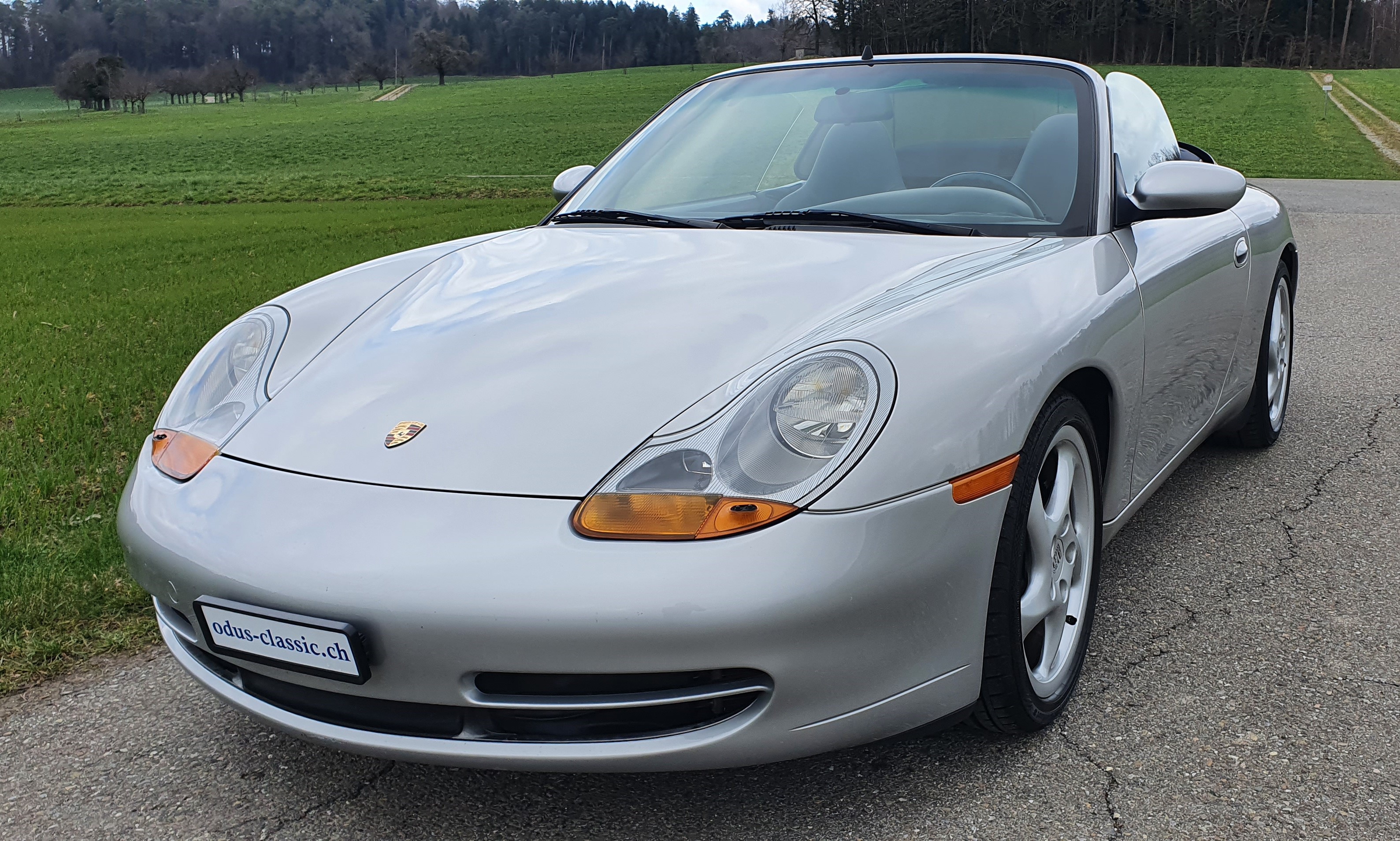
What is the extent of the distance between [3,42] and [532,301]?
5675 inches

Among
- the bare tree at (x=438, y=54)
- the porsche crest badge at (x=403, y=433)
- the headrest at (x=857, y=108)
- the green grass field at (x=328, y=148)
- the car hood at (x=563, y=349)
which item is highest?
the bare tree at (x=438, y=54)

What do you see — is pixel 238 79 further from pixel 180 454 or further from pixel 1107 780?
pixel 1107 780

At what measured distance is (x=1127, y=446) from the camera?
254cm

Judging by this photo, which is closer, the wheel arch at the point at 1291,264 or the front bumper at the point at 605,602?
the front bumper at the point at 605,602

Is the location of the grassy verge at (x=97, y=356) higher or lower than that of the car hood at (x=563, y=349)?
lower

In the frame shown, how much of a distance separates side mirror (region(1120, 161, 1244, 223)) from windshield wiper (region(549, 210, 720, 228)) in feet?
3.34

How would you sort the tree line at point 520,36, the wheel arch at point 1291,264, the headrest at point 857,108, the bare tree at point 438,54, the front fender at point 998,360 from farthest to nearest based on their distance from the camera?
the bare tree at point 438,54 < the tree line at point 520,36 < the wheel arch at point 1291,264 < the headrest at point 857,108 < the front fender at point 998,360

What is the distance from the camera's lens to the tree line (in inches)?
3201

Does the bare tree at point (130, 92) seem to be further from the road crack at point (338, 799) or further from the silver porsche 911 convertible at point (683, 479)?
the road crack at point (338, 799)

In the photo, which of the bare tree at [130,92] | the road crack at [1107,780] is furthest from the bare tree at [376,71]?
the road crack at [1107,780]

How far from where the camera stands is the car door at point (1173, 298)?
2.67 meters

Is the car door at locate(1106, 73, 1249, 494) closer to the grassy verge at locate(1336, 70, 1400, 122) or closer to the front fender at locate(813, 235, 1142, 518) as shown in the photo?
the front fender at locate(813, 235, 1142, 518)

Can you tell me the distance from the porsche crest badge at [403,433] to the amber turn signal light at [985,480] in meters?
0.90

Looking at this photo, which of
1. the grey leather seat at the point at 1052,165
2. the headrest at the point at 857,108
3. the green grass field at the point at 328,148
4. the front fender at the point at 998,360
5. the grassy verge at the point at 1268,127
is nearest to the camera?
the front fender at the point at 998,360
